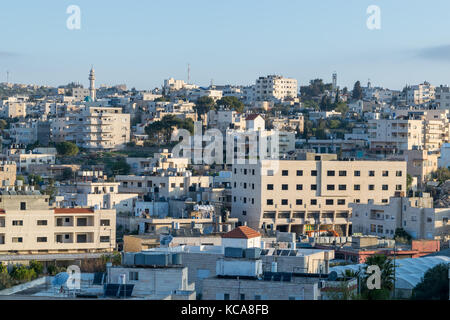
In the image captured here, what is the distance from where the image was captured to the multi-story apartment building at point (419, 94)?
86125mm

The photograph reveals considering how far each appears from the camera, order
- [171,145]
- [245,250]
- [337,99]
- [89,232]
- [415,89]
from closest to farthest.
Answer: [245,250] → [89,232] → [171,145] → [337,99] → [415,89]

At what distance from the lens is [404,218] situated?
3262cm

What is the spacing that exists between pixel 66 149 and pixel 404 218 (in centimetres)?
2752

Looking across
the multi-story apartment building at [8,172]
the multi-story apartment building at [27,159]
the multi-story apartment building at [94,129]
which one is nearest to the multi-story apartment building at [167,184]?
the multi-story apartment building at [8,172]

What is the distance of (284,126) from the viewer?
64.6m

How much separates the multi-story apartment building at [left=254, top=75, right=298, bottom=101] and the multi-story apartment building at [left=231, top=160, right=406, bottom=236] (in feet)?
150

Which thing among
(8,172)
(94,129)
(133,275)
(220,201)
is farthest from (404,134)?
(133,275)

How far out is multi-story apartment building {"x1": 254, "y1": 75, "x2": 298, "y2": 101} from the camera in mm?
85625

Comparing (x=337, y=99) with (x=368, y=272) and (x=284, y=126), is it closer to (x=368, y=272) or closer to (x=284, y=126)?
(x=284, y=126)

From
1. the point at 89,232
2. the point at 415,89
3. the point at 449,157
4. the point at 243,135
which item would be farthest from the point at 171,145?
the point at 415,89

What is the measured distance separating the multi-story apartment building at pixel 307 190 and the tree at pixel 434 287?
737 inches

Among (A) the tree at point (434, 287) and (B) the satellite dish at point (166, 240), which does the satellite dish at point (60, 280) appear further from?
(B) the satellite dish at point (166, 240)

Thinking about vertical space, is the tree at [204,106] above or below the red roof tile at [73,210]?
above

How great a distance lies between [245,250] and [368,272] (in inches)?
113
